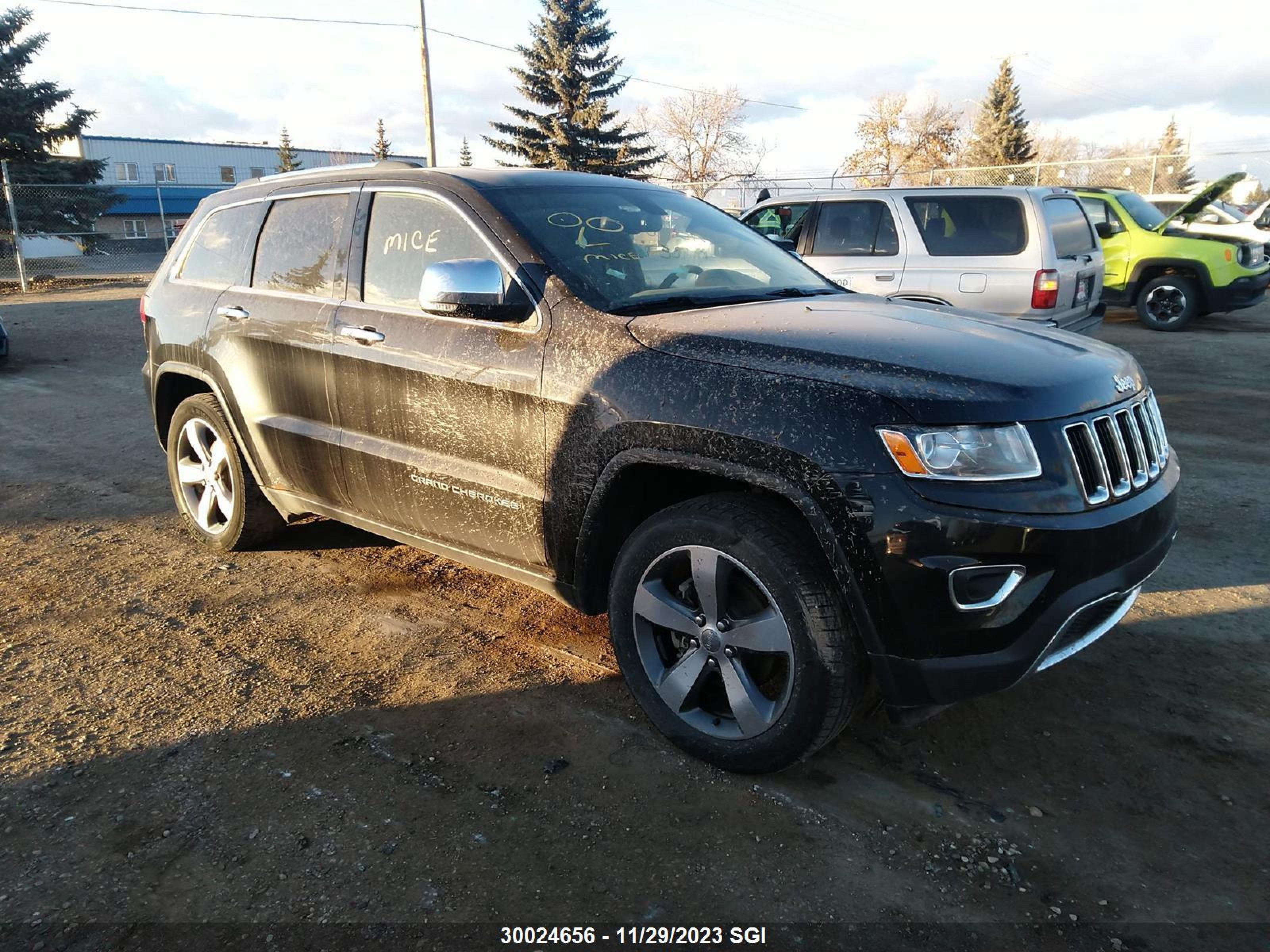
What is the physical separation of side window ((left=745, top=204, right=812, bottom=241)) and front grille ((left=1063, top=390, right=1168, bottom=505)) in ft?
24.1

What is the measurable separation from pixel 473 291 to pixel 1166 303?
42.3ft

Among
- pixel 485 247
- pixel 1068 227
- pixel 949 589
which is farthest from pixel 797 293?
pixel 1068 227

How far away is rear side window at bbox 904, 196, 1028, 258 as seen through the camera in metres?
8.34

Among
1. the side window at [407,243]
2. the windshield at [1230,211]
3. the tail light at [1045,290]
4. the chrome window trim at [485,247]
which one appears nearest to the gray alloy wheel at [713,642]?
the chrome window trim at [485,247]

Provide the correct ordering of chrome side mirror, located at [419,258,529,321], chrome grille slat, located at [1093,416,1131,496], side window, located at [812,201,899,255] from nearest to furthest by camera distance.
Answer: chrome grille slat, located at [1093,416,1131,496], chrome side mirror, located at [419,258,529,321], side window, located at [812,201,899,255]

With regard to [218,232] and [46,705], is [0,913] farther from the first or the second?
[218,232]

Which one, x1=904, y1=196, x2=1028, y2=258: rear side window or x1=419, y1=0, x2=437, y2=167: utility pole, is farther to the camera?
Result: x1=419, y1=0, x2=437, y2=167: utility pole

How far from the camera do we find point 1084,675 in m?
3.49

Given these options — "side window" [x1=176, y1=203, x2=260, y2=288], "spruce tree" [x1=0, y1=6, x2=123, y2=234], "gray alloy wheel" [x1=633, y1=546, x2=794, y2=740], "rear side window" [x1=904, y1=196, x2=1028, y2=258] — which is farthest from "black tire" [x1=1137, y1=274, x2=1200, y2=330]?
"spruce tree" [x1=0, y1=6, x2=123, y2=234]

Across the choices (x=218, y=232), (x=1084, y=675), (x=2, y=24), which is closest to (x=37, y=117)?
(x=2, y=24)

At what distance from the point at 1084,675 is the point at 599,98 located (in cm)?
3813

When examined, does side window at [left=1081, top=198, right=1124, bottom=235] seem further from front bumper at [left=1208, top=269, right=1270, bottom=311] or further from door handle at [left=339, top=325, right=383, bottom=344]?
door handle at [left=339, top=325, right=383, bottom=344]

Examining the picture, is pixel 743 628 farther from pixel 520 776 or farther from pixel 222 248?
pixel 222 248

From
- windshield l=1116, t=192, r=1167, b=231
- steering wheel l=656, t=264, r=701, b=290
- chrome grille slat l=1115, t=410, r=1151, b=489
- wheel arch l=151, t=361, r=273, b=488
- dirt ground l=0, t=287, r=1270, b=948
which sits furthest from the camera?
windshield l=1116, t=192, r=1167, b=231
